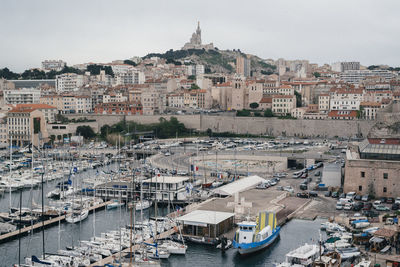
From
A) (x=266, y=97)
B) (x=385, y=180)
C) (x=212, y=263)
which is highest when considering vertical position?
(x=266, y=97)

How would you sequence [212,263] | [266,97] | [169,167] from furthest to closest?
[266,97] → [169,167] → [212,263]

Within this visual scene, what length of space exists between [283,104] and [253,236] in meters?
41.3

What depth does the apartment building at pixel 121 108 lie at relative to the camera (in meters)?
59.5

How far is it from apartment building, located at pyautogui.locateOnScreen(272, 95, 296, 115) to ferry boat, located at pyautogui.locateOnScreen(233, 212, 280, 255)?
39033 mm

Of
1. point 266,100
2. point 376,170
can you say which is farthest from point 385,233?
point 266,100

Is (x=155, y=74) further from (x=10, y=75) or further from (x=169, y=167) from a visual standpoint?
(x=169, y=167)

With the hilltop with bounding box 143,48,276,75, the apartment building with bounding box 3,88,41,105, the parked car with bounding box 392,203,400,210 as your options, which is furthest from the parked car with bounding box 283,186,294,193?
the hilltop with bounding box 143,48,276,75

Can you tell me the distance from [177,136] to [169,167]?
17.6m

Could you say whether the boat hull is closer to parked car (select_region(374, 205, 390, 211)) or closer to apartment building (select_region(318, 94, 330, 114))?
parked car (select_region(374, 205, 390, 211))

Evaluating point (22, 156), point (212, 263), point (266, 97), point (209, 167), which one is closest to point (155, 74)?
point (266, 97)

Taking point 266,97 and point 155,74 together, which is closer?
point 266,97

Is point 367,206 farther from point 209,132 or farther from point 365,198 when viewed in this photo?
point 209,132

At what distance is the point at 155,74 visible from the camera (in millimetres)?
91562

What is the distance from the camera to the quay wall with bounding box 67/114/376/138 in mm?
51438
